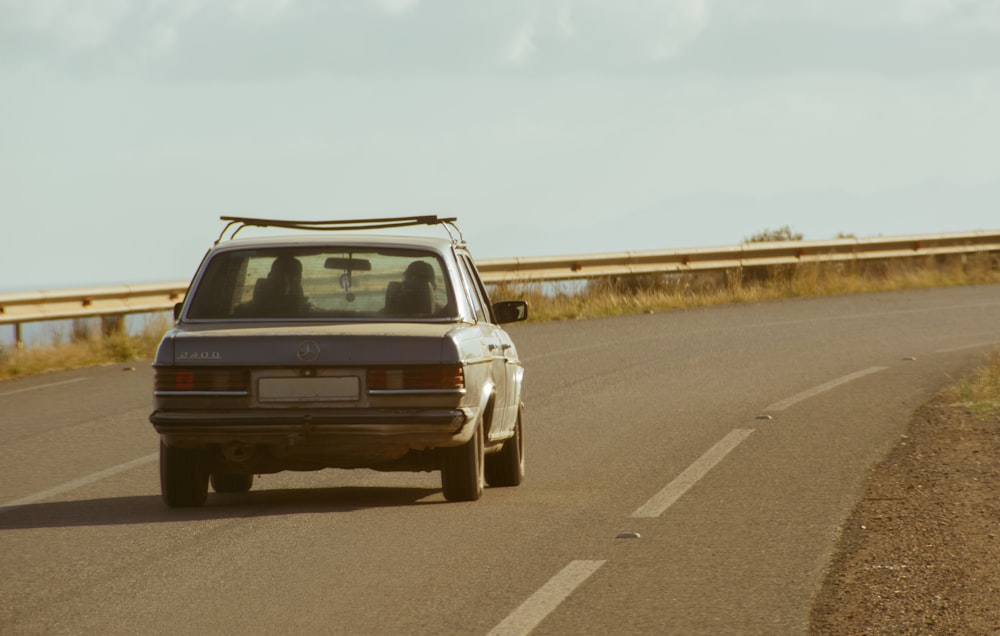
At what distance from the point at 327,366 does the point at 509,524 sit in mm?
1299

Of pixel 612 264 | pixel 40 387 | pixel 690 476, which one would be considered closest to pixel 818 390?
pixel 690 476

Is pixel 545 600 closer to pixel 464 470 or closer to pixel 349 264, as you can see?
pixel 464 470

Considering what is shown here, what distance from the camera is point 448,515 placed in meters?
8.68

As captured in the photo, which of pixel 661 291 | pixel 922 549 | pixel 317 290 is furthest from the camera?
pixel 661 291

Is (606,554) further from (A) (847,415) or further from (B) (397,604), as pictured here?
(A) (847,415)

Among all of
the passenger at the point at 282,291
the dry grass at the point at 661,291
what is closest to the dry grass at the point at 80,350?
the dry grass at the point at 661,291

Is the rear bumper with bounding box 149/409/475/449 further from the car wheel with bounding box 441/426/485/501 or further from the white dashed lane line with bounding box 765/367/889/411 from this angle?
the white dashed lane line with bounding box 765/367/889/411

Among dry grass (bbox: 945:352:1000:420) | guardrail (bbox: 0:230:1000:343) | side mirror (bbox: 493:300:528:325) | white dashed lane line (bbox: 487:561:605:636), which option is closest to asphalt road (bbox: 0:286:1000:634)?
white dashed lane line (bbox: 487:561:605:636)

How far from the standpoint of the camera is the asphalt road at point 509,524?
630 centimetres

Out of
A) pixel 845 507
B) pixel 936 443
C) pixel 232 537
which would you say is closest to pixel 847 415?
pixel 936 443

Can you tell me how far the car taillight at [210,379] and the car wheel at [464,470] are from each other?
50.2 inches

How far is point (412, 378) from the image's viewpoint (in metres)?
8.35

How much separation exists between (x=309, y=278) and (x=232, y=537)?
5.96 feet

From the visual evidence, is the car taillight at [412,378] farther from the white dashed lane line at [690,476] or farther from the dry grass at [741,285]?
the dry grass at [741,285]
